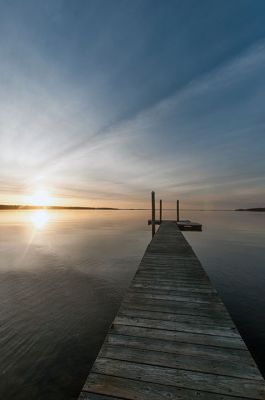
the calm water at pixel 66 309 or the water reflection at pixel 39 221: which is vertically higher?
the water reflection at pixel 39 221

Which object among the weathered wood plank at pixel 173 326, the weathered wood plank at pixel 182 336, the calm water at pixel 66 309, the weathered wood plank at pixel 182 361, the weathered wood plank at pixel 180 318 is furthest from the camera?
the calm water at pixel 66 309

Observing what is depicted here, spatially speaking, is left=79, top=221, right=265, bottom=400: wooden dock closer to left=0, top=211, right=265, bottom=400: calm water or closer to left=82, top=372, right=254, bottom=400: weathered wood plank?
left=82, top=372, right=254, bottom=400: weathered wood plank

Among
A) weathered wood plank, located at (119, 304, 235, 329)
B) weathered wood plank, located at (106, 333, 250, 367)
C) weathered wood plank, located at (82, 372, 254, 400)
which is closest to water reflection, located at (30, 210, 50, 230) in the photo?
weathered wood plank, located at (119, 304, 235, 329)

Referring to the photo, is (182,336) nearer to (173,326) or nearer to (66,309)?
(173,326)

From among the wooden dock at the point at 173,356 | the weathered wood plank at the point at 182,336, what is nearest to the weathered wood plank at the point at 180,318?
the wooden dock at the point at 173,356

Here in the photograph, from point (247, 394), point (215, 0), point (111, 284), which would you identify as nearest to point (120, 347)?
point (247, 394)

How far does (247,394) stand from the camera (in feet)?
8.40

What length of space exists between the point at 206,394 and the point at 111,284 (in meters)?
8.39

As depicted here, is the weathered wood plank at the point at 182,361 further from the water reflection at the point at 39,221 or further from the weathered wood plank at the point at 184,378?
the water reflection at the point at 39,221

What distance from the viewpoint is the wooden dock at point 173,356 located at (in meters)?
2.62

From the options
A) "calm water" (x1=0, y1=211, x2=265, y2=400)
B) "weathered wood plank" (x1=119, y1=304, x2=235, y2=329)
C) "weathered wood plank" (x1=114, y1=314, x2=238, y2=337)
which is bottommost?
"calm water" (x1=0, y1=211, x2=265, y2=400)

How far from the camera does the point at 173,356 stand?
10.6ft

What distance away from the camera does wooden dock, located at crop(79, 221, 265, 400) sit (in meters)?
2.62

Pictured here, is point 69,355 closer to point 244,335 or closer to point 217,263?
point 244,335
